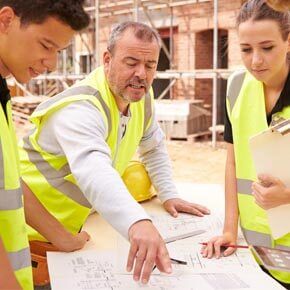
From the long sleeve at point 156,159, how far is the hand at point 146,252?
3.39ft

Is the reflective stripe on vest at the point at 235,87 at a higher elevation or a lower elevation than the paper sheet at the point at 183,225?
higher

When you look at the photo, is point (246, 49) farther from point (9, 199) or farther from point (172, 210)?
point (9, 199)

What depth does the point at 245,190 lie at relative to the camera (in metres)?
2.01

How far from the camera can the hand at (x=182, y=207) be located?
229 centimetres

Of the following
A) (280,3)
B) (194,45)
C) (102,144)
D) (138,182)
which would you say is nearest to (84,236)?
(102,144)

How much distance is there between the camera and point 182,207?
232cm

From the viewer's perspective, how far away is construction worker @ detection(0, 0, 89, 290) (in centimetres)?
130

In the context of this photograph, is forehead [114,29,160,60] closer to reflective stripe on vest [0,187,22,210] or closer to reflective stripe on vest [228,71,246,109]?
reflective stripe on vest [228,71,246,109]

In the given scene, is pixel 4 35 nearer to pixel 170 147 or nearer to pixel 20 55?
pixel 20 55

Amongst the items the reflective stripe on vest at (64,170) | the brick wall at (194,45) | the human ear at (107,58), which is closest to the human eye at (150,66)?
the human ear at (107,58)

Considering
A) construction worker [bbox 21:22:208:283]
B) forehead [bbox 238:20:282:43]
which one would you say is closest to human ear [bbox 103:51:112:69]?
construction worker [bbox 21:22:208:283]

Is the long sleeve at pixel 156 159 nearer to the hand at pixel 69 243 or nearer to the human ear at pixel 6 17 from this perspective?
the hand at pixel 69 243

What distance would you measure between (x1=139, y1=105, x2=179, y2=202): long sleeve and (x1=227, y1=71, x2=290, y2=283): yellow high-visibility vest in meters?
0.51

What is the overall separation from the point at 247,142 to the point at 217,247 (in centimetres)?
44
